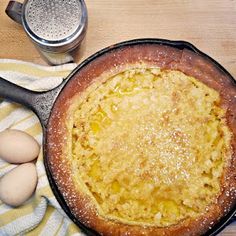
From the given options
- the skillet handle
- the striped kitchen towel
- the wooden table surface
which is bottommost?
the striped kitchen towel

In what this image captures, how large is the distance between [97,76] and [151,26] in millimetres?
349

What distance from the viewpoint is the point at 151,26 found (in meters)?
1.41

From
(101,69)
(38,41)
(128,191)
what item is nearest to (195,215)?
(128,191)

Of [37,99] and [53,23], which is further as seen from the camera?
[53,23]

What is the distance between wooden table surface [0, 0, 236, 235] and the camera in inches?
55.2

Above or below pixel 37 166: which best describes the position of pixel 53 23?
above

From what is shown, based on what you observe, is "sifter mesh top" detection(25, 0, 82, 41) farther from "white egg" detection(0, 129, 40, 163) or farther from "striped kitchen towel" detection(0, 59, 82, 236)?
→ "white egg" detection(0, 129, 40, 163)

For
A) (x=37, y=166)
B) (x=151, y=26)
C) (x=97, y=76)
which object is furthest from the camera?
(x=151, y=26)

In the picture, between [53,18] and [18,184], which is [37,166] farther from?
[53,18]

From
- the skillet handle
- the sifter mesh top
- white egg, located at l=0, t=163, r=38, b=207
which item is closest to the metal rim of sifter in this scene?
the sifter mesh top

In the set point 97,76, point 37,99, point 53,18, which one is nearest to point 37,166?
point 37,99

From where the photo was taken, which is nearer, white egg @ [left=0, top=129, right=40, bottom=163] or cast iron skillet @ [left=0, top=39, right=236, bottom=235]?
cast iron skillet @ [left=0, top=39, right=236, bottom=235]

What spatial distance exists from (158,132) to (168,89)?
11 cm

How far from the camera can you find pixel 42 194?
1.26 meters
